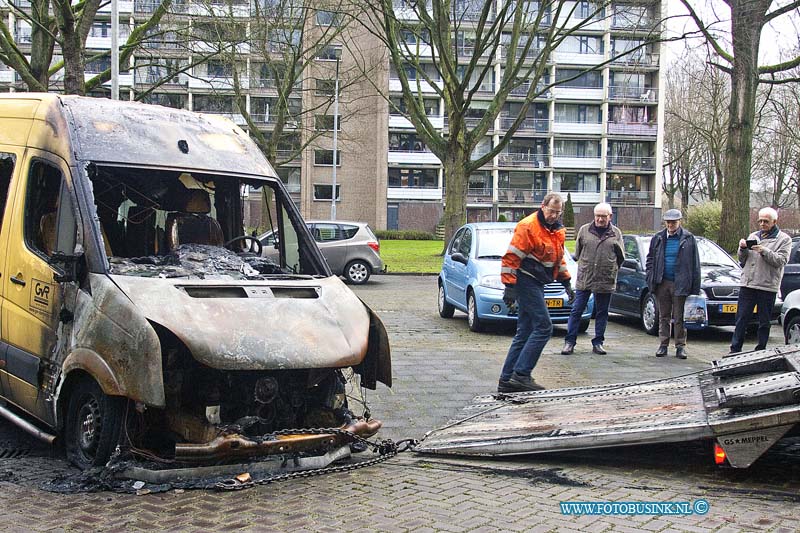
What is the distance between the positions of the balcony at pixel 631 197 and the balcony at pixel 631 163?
221 cm

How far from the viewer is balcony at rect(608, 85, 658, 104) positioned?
230ft

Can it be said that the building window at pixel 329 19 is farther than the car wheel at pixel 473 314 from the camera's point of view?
Yes

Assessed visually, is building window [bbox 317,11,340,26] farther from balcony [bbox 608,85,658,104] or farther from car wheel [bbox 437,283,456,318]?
balcony [bbox 608,85,658,104]

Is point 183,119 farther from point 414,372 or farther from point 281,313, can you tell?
point 414,372

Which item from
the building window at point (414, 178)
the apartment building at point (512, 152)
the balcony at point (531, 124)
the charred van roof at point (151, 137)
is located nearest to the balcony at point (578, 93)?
the apartment building at point (512, 152)

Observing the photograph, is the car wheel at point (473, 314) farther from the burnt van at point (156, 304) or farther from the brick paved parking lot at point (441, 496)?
the burnt van at point (156, 304)

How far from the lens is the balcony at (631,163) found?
72.4m

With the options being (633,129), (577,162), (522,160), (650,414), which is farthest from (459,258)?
(633,129)

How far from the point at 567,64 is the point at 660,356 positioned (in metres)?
64.0

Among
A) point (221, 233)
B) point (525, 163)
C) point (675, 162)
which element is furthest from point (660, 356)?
point (675, 162)

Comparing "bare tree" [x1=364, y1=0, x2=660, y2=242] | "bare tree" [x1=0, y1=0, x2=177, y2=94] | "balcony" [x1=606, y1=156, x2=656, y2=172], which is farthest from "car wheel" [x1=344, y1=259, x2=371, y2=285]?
"balcony" [x1=606, y1=156, x2=656, y2=172]

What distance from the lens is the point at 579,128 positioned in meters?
72.5

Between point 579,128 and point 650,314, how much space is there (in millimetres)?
61906

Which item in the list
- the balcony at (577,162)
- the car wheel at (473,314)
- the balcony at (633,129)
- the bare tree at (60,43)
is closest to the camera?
the car wheel at (473,314)
